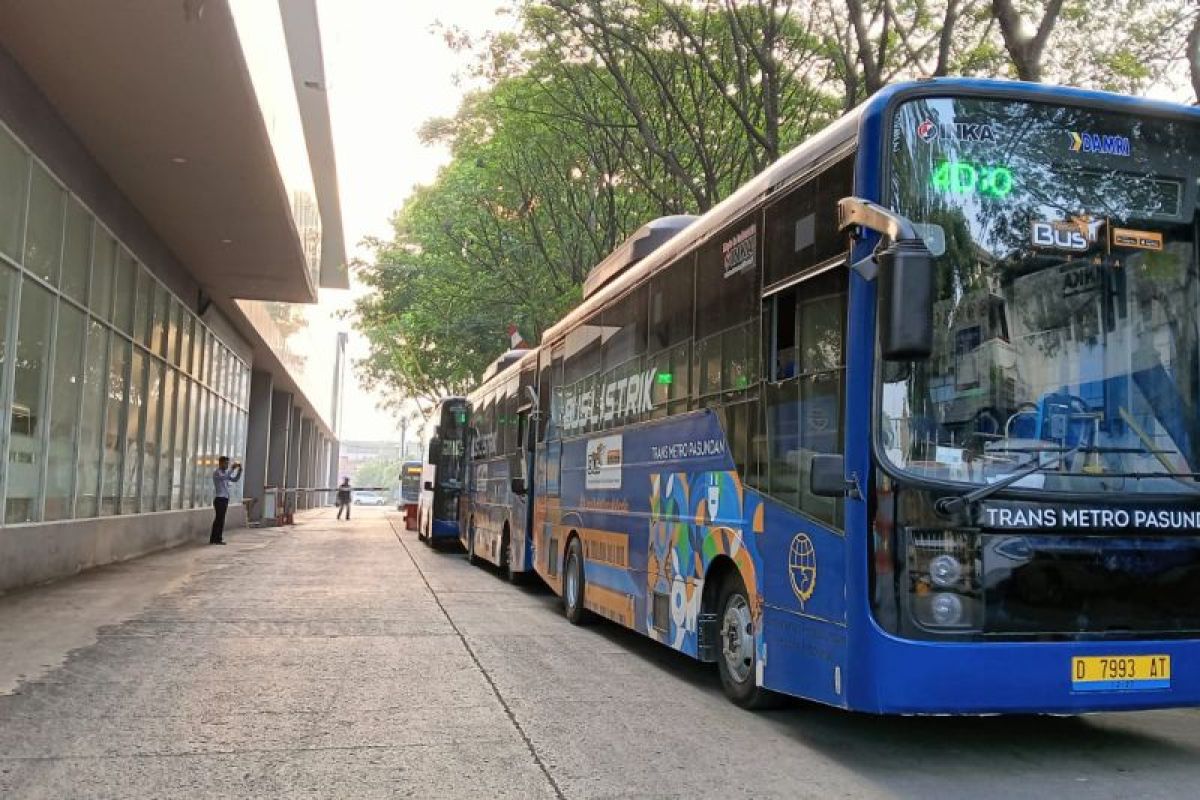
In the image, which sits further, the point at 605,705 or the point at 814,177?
the point at 605,705

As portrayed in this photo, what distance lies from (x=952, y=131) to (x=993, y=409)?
1.39m

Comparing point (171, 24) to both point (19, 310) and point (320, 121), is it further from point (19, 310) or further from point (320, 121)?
point (320, 121)

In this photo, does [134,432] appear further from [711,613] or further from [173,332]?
[711,613]

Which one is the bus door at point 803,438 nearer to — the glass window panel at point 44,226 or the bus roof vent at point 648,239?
Answer: the bus roof vent at point 648,239

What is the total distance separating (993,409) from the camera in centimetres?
483

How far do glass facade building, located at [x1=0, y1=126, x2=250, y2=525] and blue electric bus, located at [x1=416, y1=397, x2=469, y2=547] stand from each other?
5.18 meters

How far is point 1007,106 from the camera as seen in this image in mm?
5098

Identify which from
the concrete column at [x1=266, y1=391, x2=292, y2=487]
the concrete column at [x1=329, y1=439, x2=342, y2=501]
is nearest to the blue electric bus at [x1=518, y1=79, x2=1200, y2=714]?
the concrete column at [x1=266, y1=391, x2=292, y2=487]

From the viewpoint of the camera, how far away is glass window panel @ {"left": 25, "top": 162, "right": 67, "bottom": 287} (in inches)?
463

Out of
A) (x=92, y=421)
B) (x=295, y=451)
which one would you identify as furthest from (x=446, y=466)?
(x=295, y=451)

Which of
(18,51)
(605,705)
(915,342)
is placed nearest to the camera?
(915,342)

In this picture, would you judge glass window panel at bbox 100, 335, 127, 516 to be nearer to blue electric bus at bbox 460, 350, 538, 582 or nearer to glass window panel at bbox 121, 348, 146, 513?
glass window panel at bbox 121, 348, 146, 513

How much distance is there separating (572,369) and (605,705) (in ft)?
16.0

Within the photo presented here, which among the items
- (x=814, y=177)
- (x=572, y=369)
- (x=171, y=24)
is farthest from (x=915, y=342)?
(x=171, y=24)
